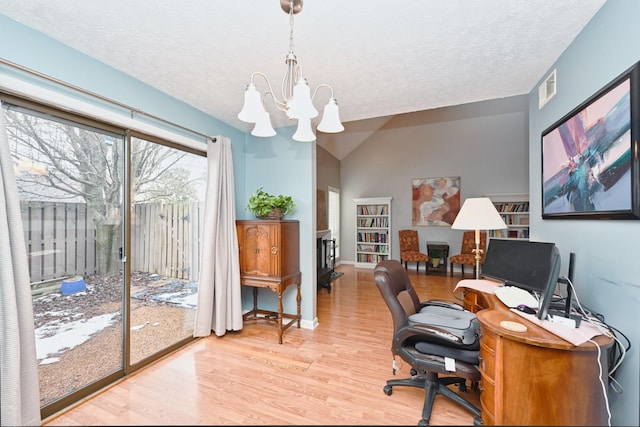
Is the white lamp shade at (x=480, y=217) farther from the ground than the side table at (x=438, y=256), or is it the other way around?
the white lamp shade at (x=480, y=217)

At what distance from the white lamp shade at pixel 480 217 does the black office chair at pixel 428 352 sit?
745 millimetres

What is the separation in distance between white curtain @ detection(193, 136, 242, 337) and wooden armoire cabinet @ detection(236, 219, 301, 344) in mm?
110

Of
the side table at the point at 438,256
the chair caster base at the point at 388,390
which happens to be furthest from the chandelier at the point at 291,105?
the side table at the point at 438,256

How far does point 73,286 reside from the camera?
1.91 meters

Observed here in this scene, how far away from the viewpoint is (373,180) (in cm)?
679

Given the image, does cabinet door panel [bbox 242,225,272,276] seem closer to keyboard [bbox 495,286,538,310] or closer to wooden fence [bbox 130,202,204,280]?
wooden fence [bbox 130,202,204,280]

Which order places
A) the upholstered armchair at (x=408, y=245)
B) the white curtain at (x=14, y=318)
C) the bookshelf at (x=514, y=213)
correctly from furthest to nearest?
the upholstered armchair at (x=408, y=245) → the bookshelf at (x=514, y=213) → the white curtain at (x=14, y=318)

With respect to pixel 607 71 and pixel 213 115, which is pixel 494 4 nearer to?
pixel 607 71

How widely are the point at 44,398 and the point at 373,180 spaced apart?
6334mm

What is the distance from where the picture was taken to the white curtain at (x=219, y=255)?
2.75 metres

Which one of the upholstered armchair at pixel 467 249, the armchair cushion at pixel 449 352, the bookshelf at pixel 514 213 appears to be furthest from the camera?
the bookshelf at pixel 514 213

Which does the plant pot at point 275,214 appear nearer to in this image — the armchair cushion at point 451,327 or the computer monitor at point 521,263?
the armchair cushion at point 451,327

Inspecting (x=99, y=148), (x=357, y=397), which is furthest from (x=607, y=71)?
(x=99, y=148)

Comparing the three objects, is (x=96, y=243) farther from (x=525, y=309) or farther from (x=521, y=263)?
(x=521, y=263)
